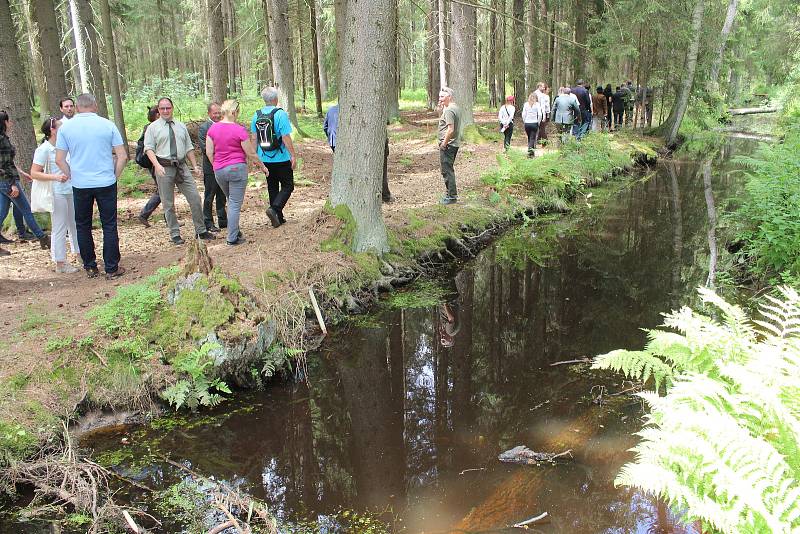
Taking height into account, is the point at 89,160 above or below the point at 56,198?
above

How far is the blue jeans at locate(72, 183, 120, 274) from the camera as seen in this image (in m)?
6.87

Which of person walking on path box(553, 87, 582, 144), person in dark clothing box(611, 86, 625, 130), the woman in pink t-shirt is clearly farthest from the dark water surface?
person in dark clothing box(611, 86, 625, 130)

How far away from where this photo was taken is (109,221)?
7059 mm

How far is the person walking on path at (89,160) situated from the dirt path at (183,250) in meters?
0.79

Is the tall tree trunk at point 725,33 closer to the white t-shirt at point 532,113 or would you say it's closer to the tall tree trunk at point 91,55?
the white t-shirt at point 532,113

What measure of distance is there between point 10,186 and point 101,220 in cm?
238

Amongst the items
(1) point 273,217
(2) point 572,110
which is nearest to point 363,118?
(1) point 273,217

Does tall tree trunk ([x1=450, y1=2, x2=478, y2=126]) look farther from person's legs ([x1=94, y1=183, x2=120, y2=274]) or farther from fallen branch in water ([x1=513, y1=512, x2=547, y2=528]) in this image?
fallen branch in water ([x1=513, y1=512, x2=547, y2=528])

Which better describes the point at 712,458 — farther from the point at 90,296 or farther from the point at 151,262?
the point at 151,262

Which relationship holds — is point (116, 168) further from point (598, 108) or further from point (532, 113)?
point (598, 108)

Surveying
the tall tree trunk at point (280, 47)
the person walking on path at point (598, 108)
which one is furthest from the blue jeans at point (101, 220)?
the person walking on path at point (598, 108)

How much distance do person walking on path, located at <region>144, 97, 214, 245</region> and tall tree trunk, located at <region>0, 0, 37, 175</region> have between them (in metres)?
2.45

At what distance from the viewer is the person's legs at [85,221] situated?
6.84 meters

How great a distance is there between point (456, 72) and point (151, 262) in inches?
519
